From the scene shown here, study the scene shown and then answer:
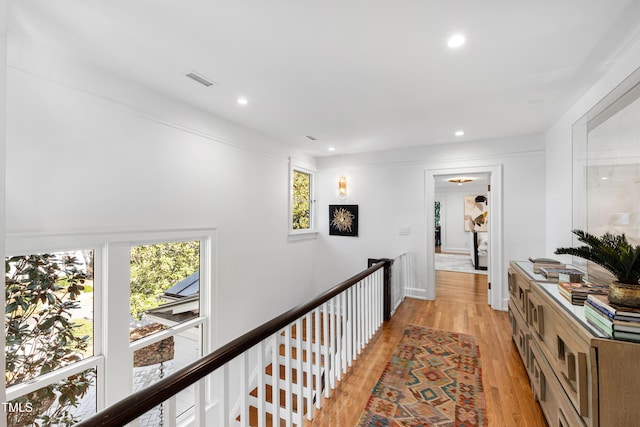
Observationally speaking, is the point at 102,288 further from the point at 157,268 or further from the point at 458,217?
the point at 458,217

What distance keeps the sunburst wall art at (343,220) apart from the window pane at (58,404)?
379 centimetres

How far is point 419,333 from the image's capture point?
3271 mm

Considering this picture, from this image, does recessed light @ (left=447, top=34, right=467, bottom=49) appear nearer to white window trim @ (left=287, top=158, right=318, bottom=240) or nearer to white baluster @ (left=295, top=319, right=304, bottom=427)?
white baluster @ (left=295, top=319, right=304, bottom=427)

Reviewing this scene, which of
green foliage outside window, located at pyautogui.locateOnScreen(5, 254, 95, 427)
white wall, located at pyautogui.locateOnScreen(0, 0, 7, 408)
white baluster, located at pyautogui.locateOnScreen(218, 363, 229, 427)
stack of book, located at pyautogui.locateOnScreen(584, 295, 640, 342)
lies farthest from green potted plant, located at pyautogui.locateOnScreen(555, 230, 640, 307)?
green foliage outside window, located at pyautogui.locateOnScreen(5, 254, 95, 427)

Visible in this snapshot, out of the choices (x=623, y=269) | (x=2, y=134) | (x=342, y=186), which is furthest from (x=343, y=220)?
(x=2, y=134)

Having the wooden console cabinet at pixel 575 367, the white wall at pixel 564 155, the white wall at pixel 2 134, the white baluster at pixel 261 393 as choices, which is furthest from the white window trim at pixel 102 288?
the white wall at pixel 564 155

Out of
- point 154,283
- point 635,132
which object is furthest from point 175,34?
point 635,132

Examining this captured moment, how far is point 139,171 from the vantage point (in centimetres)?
253

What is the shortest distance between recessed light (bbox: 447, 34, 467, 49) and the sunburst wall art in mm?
3375

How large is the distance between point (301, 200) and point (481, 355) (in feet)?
11.4

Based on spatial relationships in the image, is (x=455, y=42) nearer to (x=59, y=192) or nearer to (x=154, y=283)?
(x=59, y=192)

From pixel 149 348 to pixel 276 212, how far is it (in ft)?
7.57

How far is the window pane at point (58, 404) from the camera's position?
1958 millimetres

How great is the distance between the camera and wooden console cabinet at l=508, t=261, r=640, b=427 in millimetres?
1172
